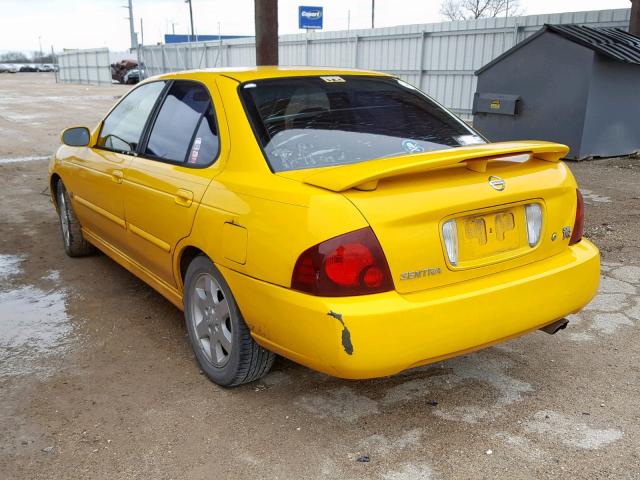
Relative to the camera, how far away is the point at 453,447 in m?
2.57

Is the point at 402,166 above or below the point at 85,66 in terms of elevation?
above

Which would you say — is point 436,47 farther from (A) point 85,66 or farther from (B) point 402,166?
(A) point 85,66

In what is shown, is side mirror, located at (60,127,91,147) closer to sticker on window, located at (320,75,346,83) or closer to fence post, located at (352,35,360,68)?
sticker on window, located at (320,75,346,83)

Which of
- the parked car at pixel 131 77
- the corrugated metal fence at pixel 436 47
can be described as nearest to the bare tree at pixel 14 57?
the parked car at pixel 131 77

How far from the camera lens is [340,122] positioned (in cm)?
308

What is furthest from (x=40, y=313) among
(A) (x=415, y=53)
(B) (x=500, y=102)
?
(A) (x=415, y=53)

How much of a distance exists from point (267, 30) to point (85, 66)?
3838cm

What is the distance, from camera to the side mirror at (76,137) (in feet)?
14.1

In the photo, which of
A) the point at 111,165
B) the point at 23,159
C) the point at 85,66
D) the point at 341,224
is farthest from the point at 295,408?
the point at 85,66

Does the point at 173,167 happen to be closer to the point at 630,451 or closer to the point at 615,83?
the point at 630,451

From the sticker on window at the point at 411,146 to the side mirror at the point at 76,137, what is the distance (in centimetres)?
244

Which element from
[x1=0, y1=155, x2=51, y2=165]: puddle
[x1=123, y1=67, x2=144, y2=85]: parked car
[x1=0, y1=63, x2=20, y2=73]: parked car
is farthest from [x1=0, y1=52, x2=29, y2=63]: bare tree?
[x1=0, y1=155, x2=51, y2=165]: puddle

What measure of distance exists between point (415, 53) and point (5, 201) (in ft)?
43.1

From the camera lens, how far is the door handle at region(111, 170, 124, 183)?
3.73 meters
